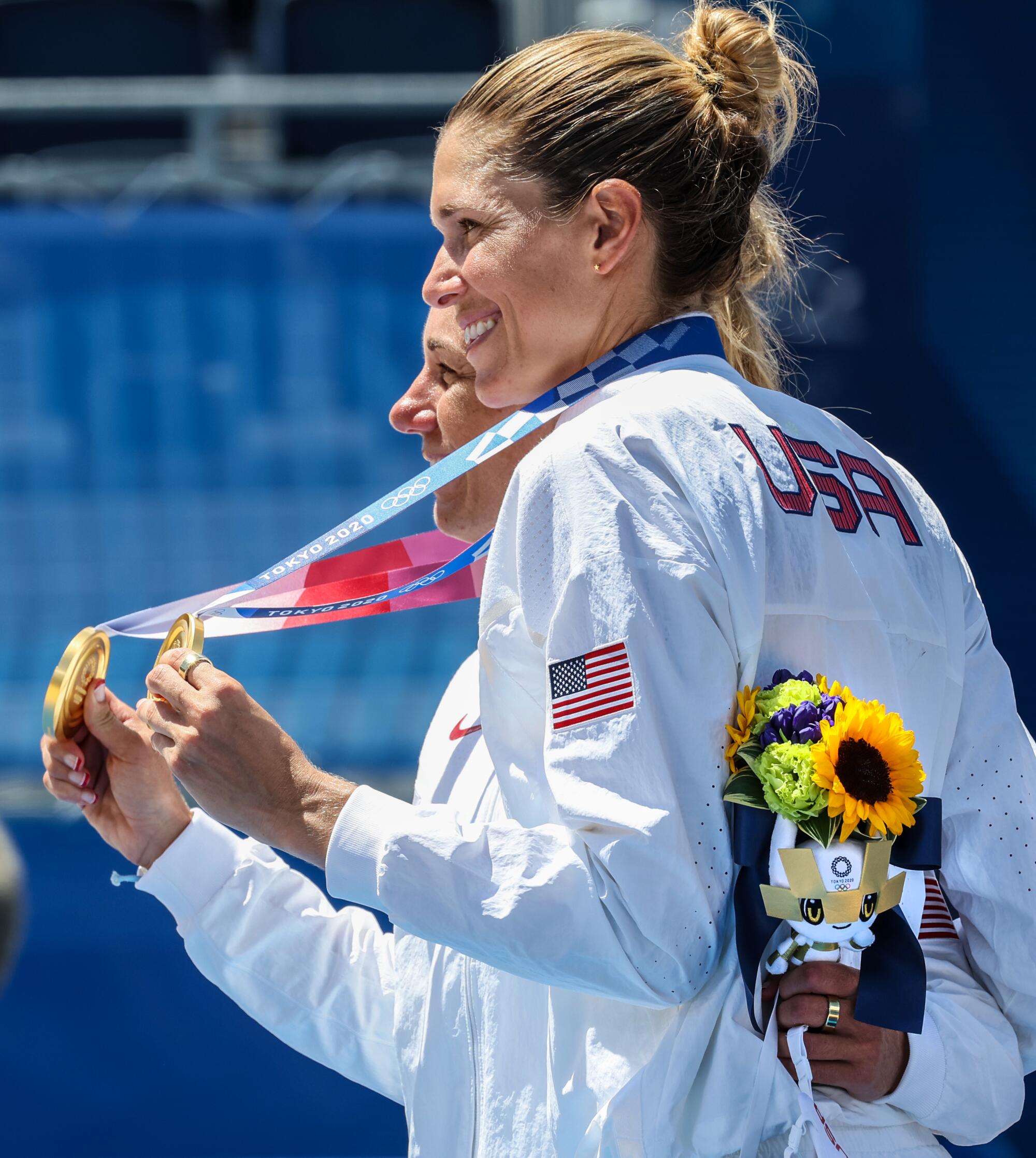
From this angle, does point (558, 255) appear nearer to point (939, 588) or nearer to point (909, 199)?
point (939, 588)

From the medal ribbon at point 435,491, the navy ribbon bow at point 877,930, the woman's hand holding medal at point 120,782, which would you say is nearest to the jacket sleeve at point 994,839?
the navy ribbon bow at point 877,930

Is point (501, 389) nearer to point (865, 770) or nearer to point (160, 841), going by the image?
point (865, 770)

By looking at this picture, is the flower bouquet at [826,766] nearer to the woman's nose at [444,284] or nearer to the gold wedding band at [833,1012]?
the gold wedding band at [833,1012]

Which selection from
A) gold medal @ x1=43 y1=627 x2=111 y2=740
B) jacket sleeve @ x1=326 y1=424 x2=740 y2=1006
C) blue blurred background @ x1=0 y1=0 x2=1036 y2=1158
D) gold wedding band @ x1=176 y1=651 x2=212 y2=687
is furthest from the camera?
blue blurred background @ x1=0 y1=0 x2=1036 y2=1158

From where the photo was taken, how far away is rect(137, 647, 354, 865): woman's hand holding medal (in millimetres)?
1347

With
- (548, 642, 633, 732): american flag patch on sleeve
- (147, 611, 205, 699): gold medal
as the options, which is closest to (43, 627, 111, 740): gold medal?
(147, 611, 205, 699): gold medal

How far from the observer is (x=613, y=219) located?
61.2 inches

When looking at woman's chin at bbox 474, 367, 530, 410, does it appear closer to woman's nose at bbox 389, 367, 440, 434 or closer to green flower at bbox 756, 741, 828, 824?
woman's nose at bbox 389, 367, 440, 434

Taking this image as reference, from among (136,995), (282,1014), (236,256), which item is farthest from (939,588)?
(236,256)

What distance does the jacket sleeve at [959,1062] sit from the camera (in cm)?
138

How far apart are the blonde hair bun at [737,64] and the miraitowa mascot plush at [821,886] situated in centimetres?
88

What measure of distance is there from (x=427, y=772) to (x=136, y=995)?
175 cm

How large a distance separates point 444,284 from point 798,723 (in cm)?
72

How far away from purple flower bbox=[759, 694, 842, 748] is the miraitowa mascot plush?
8 cm
